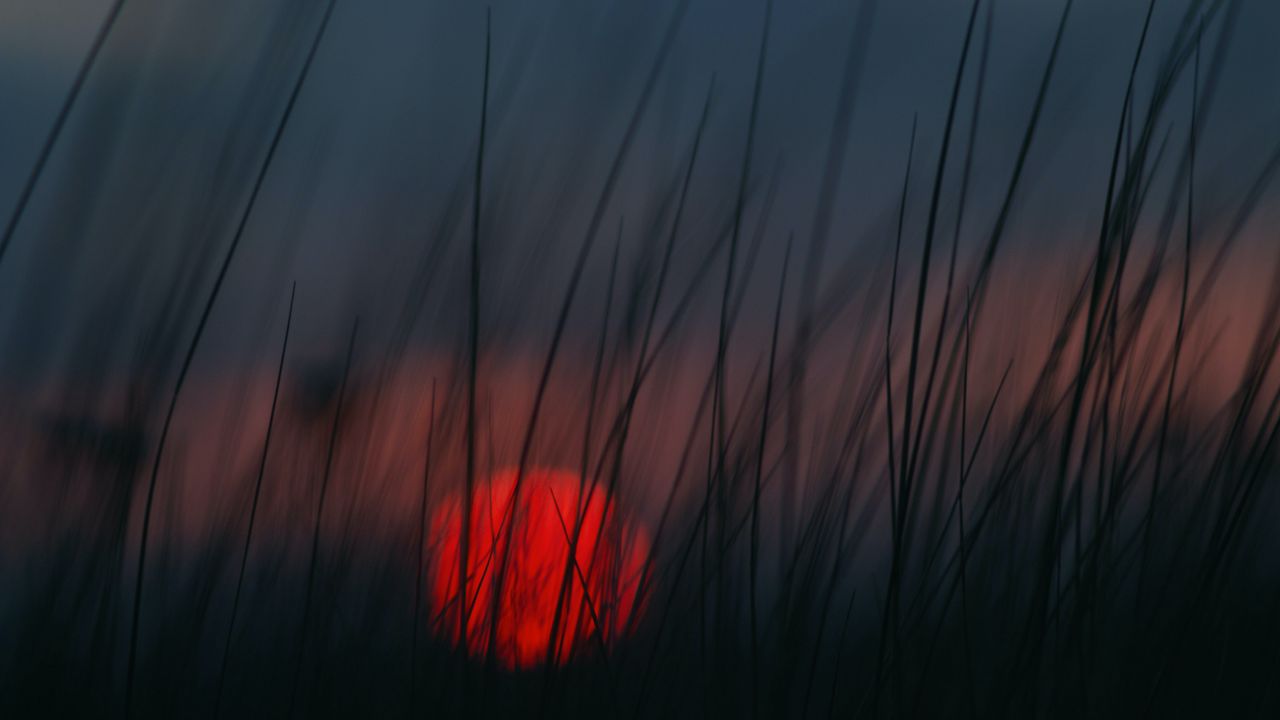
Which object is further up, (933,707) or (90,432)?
(90,432)

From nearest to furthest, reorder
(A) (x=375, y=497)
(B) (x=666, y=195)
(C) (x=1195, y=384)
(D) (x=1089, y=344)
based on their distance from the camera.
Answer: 1. (D) (x=1089, y=344)
2. (B) (x=666, y=195)
3. (C) (x=1195, y=384)
4. (A) (x=375, y=497)

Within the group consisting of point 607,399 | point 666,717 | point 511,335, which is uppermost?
point 511,335

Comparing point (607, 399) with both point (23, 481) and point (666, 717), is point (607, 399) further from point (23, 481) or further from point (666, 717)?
point (23, 481)

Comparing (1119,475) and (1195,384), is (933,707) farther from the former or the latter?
(1195,384)

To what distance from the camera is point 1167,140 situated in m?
0.76

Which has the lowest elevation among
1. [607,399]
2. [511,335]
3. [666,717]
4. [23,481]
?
[666,717]

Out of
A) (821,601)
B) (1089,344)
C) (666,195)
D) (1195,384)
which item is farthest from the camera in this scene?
(1195,384)

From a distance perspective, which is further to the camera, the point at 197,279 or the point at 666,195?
the point at 666,195

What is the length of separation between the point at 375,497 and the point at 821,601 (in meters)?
0.55

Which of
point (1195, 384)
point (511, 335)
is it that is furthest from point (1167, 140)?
point (511, 335)

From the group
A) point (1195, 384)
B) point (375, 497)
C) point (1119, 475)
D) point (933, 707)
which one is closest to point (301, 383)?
point (375, 497)

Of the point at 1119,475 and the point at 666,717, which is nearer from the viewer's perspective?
A: the point at 1119,475

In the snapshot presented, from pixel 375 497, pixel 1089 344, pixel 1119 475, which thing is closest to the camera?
pixel 1089 344

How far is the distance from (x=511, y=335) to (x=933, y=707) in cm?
53
